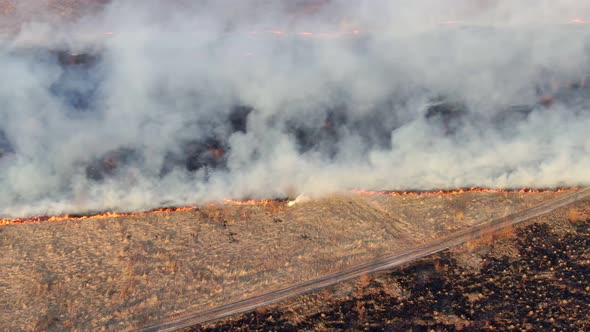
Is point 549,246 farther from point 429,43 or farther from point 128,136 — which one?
point 128,136

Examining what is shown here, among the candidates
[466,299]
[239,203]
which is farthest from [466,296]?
[239,203]

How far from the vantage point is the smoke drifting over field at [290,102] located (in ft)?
45.1

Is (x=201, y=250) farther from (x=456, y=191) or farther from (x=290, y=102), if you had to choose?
(x=456, y=191)

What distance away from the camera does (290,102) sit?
49.3ft

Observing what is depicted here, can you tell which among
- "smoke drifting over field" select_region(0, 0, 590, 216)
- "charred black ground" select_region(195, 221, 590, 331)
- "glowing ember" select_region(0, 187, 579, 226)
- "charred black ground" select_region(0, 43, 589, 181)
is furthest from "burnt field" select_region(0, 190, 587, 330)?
"charred black ground" select_region(0, 43, 589, 181)

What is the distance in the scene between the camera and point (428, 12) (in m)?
16.4

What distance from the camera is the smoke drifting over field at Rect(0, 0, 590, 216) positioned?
45.1ft

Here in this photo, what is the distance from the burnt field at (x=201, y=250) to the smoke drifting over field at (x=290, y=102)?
24.1 inches

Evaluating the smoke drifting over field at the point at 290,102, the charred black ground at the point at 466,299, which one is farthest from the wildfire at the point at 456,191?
the charred black ground at the point at 466,299

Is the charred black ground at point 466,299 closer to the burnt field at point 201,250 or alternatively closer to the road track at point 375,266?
the road track at point 375,266

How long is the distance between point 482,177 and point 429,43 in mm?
5087

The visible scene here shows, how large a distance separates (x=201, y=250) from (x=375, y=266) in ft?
15.9

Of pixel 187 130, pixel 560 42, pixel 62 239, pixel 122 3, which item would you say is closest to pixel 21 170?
pixel 62 239

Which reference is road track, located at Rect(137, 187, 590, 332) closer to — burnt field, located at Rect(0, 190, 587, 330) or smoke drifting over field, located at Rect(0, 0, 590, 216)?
burnt field, located at Rect(0, 190, 587, 330)
